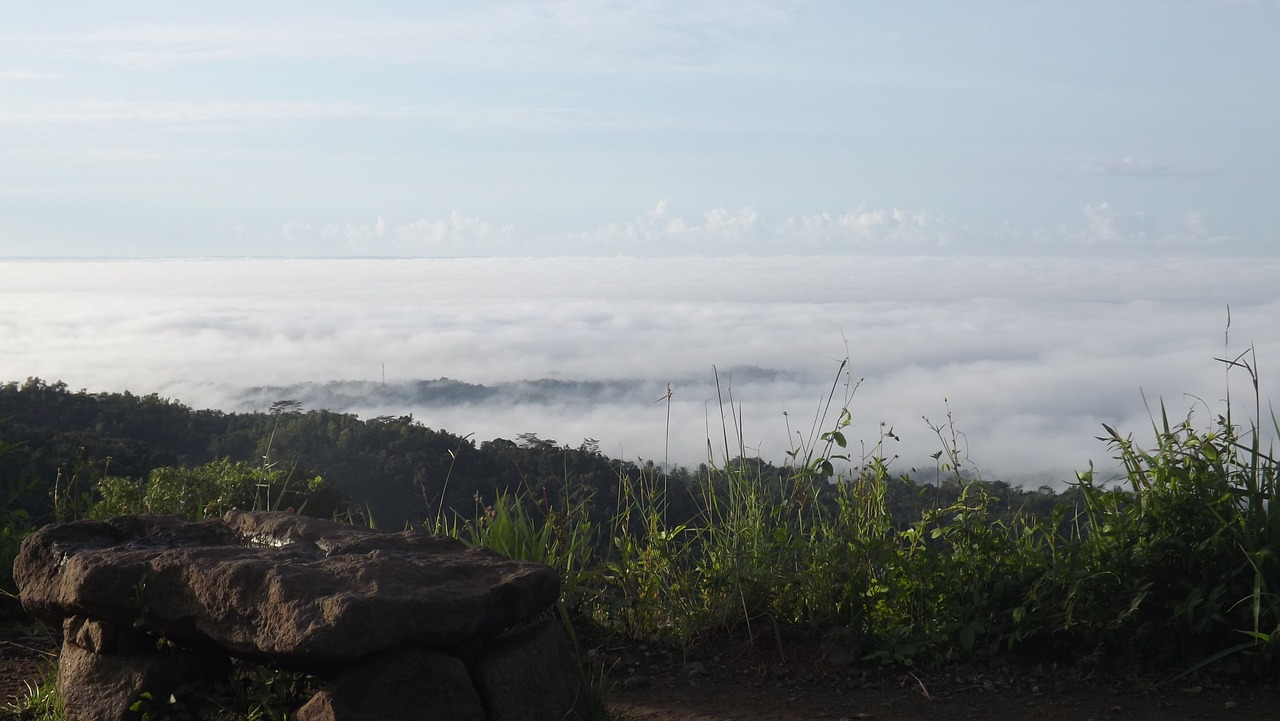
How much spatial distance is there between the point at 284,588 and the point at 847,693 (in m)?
2.56

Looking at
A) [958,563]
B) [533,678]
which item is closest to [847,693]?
[958,563]

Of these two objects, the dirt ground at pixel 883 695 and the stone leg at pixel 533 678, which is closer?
the stone leg at pixel 533 678

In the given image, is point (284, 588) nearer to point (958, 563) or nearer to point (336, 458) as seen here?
point (958, 563)

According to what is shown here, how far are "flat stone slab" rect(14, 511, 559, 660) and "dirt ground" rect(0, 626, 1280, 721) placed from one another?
0.83m

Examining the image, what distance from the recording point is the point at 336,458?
14.1 m

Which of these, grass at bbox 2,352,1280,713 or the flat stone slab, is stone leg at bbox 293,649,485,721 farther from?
grass at bbox 2,352,1280,713

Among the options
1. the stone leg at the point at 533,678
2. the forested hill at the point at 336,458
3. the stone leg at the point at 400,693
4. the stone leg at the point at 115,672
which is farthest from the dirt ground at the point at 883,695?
the stone leg at the point at 115,672

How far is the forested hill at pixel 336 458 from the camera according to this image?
6.56 meters

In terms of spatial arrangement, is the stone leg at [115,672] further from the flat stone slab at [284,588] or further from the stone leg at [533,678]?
the stone leg at [533,678]

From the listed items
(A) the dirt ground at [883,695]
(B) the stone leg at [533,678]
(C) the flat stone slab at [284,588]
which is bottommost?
(A) the dirt ground at [883,695]

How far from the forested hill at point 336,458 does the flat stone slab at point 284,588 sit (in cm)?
176

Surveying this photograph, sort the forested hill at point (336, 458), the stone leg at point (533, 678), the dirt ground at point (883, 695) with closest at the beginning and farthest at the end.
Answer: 1. the stone leg at point (533, 678)
2. the dirt ground at point (883, 695)
3. the forested hill at point (336, 458)

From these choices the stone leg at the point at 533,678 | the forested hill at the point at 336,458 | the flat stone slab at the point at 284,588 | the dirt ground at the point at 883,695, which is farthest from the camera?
the forested hill at the point at 336,458

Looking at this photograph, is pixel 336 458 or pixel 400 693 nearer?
pixel 400 693
